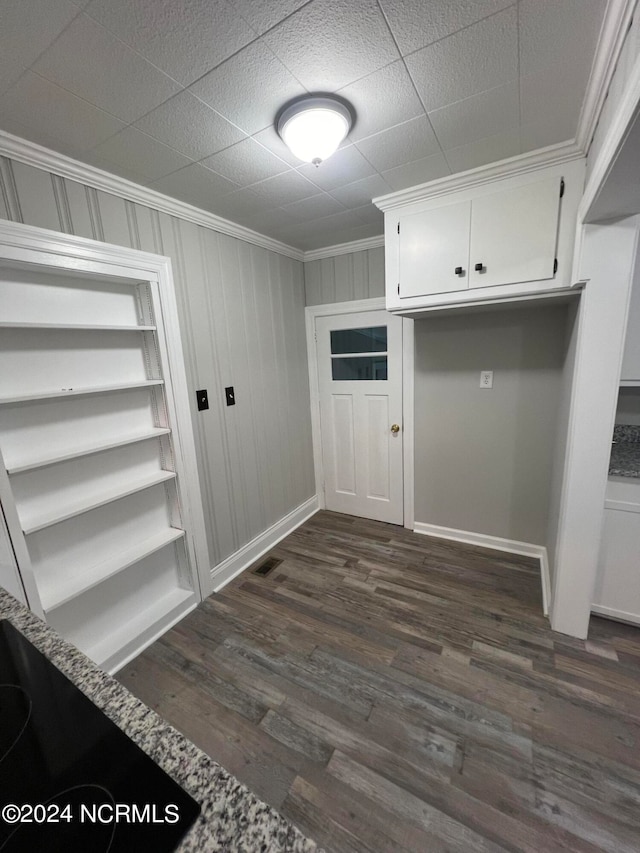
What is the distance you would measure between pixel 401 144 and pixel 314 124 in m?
0.49

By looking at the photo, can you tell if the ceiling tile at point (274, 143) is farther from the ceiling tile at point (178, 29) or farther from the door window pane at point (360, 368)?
the door window pane at point (360, 368)

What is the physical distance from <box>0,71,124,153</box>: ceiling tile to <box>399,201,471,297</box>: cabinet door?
1510mm

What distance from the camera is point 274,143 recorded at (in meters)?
1.52

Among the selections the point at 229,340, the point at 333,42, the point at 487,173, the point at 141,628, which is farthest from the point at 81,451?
the point at 487,173

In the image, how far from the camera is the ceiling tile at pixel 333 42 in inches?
38.1

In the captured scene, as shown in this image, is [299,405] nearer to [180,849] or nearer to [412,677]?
[412,677]

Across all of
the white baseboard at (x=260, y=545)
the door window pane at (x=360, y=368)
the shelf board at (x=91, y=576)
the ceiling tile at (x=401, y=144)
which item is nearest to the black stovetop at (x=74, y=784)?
the shelf board at (x=91, y=576)

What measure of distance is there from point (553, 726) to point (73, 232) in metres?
3.03

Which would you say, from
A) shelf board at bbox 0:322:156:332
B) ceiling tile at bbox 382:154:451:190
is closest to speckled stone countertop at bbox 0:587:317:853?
shelf board at bbox 0:322:156:332

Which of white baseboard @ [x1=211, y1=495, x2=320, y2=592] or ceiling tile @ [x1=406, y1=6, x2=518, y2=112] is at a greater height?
ceiling tile @ [x1=406, y1=6, x2=518, y2=112]

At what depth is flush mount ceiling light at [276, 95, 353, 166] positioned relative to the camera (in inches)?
50.5

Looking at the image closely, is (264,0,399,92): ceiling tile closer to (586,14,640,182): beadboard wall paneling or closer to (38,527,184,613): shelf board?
(586,14,640,182): beadboard wall paneling

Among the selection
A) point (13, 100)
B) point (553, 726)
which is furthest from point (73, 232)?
point (553, 726)

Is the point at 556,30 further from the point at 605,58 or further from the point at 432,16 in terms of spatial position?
the point at 432,16
